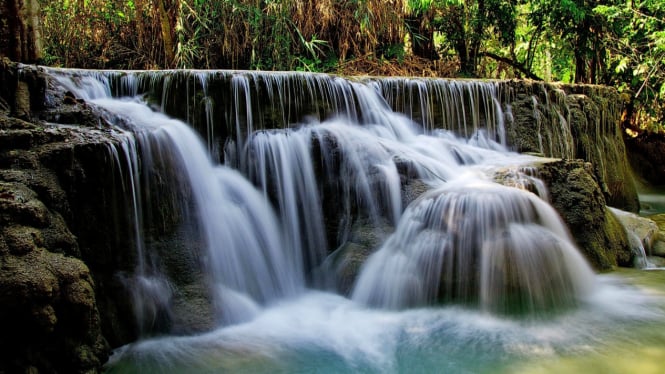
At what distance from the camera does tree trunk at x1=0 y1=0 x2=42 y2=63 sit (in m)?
4.85

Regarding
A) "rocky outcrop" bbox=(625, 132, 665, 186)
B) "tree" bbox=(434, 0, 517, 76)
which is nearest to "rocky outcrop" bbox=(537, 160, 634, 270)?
"tree" bbox=(434, 0, 517, 76)

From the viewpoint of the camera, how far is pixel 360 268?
4.62 metres

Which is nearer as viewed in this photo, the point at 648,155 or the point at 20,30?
the point at 20,30

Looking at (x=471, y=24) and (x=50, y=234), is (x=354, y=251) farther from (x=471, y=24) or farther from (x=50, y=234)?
(x=471, y=24)

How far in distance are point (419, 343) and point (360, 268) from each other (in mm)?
1146

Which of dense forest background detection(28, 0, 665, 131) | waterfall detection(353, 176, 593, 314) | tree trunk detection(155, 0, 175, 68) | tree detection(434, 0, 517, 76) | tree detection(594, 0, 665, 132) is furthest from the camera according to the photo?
tree detection(434, 0, 517, 76)

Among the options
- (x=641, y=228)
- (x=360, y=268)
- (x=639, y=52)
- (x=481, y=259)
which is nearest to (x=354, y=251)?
(x=360, y=268)

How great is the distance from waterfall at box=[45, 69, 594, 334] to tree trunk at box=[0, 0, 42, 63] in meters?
→ 0.57

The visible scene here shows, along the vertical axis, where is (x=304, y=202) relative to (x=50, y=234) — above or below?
below

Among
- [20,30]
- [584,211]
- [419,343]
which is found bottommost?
[419,343]

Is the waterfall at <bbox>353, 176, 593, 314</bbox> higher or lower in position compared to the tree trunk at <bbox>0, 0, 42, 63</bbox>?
lower

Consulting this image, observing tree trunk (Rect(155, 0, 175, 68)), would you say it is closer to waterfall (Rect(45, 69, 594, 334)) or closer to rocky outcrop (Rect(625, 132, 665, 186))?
waterfall (Rect(45, 69, 594, 334))

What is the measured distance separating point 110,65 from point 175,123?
5.16 metres

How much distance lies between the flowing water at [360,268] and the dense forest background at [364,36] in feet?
11.1
